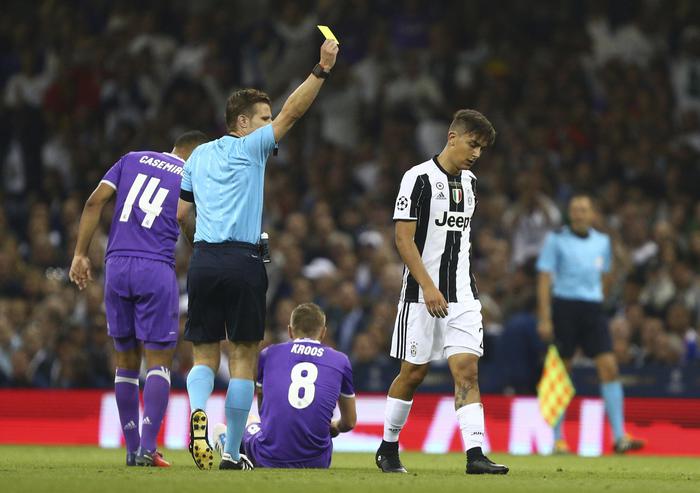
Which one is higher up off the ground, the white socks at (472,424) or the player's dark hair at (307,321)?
the player's dark hair at (307,321)

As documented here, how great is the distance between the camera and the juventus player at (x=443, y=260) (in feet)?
28.0

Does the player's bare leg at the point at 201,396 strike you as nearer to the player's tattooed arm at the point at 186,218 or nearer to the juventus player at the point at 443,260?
the player's tattooed arm at the point at 186,218

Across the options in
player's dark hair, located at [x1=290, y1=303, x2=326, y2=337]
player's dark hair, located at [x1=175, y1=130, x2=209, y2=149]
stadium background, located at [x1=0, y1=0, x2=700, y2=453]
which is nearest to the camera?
player's dark hair, located at [x1=290, y1=303, x2=326, y2=337]

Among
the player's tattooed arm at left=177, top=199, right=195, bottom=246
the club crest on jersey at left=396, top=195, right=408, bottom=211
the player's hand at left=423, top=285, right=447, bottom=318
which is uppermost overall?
the club crest on jersey at left=396, top=195, right=408, bottom=211

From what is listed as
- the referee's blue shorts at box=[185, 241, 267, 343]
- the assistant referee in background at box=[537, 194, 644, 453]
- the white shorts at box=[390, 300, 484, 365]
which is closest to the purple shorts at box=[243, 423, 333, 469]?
the white shorts at box=[390, 300, 484, 365]

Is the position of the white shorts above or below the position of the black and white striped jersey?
below

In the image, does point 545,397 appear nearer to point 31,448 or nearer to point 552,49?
point 31,448

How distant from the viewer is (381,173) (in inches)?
698

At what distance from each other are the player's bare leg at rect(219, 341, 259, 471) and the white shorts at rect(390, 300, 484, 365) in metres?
0.95

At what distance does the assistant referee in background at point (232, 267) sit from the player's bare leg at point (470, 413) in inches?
47.6

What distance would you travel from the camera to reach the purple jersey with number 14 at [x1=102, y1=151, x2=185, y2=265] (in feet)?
30.7

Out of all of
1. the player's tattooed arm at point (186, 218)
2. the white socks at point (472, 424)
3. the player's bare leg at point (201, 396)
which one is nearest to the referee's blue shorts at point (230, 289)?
the player's bare leg at point (201, 396)

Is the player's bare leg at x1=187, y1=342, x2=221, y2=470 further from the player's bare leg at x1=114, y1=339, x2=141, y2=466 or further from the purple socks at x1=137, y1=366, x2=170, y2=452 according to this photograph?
the player's bare leg at x1=114, y1=339, x2=141, y2=466

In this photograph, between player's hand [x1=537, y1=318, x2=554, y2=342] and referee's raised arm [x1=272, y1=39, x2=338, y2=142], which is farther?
player's hand [x1=537, y1=318, x2=554, y2=342]
